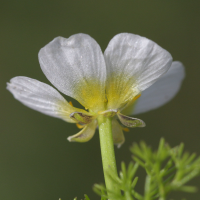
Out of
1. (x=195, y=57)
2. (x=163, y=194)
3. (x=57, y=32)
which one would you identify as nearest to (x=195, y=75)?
(x=195, y=57)

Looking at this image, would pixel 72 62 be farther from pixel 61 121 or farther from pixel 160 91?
pixel 61 121

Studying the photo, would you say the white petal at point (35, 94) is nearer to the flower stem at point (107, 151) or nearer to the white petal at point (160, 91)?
the flower stem at point (107, 151)

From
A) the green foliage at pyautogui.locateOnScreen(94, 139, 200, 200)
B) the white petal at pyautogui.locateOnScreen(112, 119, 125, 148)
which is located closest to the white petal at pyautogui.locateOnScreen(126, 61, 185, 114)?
the white petal at pyautogui.locateOnScreen(112, 119, 125, 148)

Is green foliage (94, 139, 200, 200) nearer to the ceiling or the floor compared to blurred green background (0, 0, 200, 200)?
nearer to the ceiling

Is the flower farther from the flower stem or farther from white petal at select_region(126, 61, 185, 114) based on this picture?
white petal at select_region(126, 61, 185, 114)

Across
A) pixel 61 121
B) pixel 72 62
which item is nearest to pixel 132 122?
pixel 72 62

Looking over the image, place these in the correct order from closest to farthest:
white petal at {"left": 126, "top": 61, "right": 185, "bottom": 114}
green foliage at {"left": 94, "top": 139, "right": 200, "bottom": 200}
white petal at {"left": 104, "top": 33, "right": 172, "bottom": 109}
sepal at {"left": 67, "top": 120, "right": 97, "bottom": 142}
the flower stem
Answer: green foliage at {"left": 94, "top": 139, "right": 200, "bottom": 200}
the flower stem
white petal at {"left": 104, "top": 33, "right": 172, "bottom": 109}
sepal at {"left": 67, "top": 120, "right": 97, "bottom": 142}
white petal at {"left": 126, "top": 61, "right": 185, "bottom": 114}
